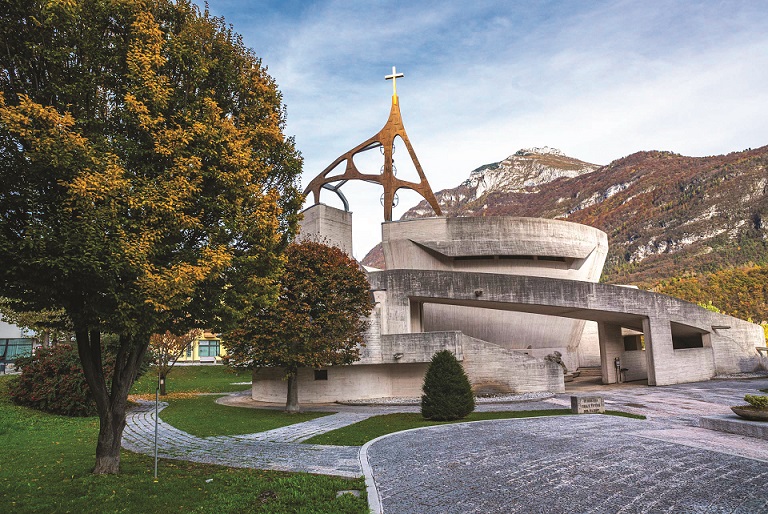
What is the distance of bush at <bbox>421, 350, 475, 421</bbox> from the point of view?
18.1 metres

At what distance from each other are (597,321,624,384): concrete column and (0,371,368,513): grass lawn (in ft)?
94.4

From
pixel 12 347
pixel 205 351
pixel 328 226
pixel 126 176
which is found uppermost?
pixel 328 226

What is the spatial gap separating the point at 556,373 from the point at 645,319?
727 centimetres

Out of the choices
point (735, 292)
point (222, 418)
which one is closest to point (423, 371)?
point (222, 418)

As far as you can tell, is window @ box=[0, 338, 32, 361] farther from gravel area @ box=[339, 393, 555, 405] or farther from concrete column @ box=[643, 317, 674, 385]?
concrete column @ box=[643, 317, 674, 385]

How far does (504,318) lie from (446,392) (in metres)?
18.3

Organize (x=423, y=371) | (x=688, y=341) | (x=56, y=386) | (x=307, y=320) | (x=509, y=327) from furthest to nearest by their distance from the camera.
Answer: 1. (x=688, y=341)
2. (x=509, y=327)
3. (x=423, y=371)
4. (x=307, y=320)
5. (x=56, y=386)

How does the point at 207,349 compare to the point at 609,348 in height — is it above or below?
above

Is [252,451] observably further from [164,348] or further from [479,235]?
[479,235]

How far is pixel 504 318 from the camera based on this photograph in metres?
35.4

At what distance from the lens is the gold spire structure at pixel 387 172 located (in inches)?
1582

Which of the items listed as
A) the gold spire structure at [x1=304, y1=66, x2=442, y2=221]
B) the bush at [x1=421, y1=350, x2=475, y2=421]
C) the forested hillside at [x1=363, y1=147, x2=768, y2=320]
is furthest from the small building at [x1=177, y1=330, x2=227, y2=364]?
the forested hillside at [x1=363, y1=147, x2=768, y2=320]

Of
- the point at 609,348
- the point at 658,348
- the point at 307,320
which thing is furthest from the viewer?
the point at 609,348

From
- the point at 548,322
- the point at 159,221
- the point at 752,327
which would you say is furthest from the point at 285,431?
the point at 752,327
